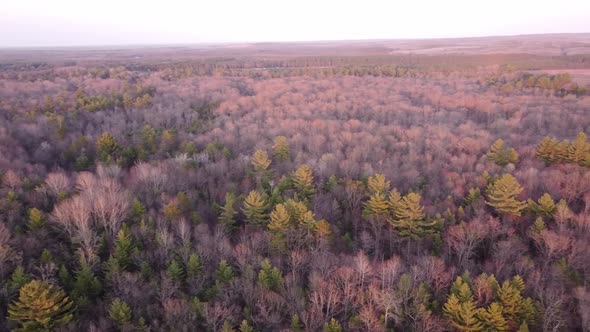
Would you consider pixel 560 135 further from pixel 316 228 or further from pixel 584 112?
pixel 316 228

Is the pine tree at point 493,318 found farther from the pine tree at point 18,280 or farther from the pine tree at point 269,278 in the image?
the pine tree at point 18,280

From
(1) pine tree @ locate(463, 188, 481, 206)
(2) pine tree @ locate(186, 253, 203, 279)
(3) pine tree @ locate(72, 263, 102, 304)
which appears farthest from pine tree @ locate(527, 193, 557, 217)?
(3) pine tree @ locate(72, 263, 102, 304)

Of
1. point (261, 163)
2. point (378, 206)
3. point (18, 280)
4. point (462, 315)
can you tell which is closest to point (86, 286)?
point (18, 280)

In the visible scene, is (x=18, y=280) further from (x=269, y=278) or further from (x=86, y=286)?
(x=269, y=278)

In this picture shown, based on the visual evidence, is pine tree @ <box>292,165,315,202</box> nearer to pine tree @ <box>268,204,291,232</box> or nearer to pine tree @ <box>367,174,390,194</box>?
pine tree @ <box>367,174,390,194</box>

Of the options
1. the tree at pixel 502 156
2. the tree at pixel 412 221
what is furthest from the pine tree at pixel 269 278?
the tree at pixel 502 156
